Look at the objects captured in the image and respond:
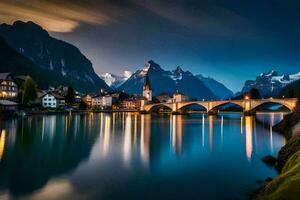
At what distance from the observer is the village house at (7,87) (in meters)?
117

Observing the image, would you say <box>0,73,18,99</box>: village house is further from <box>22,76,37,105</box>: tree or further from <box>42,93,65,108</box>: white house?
<box>42,93,65,108</box>: white house

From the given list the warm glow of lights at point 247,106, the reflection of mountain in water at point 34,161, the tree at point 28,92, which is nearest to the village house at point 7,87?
the tree at point 28,92

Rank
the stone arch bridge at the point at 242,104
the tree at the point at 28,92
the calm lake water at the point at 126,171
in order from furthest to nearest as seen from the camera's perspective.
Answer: the tree at the point at 28,92 → the stone arch bridge at the point at 242,104 → the calm lake water at the point at 126,171

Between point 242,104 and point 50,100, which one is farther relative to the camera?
point 50,100

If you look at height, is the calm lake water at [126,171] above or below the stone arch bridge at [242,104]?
below

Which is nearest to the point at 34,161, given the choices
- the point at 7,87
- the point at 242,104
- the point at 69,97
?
the point at 7,87

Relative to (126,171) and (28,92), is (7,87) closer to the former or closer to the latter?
(28,92)

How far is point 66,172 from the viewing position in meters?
24.4

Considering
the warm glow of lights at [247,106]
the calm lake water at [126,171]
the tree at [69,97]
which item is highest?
the tree at [69,97]

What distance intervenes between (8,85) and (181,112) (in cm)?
8395

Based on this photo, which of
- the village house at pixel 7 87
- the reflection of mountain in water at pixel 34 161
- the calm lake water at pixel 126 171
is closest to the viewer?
the calm lake water at pixel 126 171

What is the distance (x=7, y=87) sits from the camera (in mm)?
120625

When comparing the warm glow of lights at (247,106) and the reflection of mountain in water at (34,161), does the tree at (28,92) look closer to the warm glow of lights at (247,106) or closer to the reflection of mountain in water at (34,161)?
the reflection of mountain in water at (34,161)

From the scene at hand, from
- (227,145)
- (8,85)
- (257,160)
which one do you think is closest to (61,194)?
(257,160)
